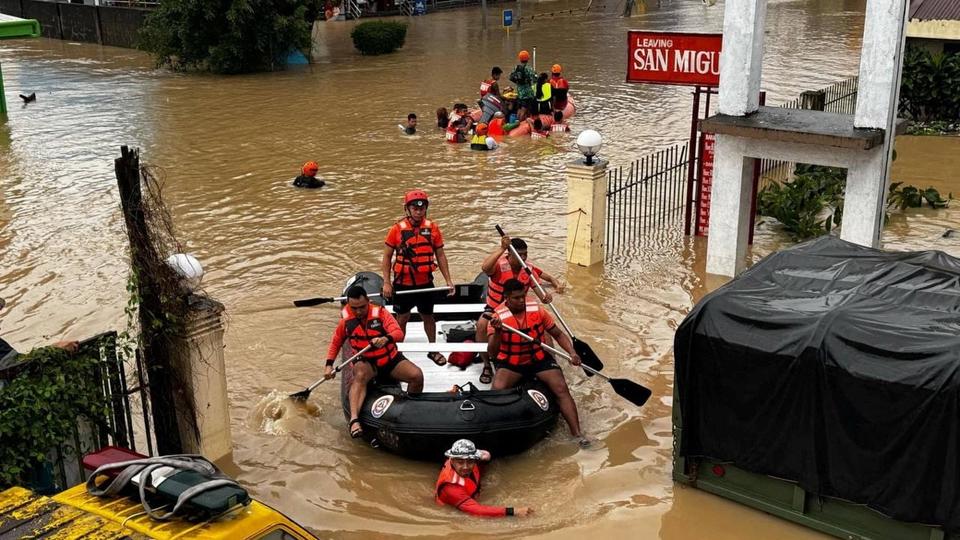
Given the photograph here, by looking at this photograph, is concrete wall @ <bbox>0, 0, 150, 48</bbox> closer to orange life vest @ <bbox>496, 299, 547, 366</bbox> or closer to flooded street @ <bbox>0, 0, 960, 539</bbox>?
flooded street @ <bbox>0, 0, 960, 539</bbox>

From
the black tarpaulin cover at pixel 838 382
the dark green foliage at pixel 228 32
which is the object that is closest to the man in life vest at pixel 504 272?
the black tarpaulin cover at pixel 838 382

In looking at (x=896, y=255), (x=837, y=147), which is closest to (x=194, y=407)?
(x=896, y=255)

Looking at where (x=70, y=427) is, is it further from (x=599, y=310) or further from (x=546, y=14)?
(x=546, y=14)

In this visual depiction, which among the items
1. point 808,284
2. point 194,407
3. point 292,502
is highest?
point 808,284

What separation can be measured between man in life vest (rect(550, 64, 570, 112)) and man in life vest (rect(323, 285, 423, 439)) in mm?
14806

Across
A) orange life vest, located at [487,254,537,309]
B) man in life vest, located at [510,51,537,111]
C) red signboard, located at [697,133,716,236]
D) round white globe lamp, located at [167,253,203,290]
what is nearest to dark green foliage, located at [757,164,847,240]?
red signboard, located at [697,133,716,236]

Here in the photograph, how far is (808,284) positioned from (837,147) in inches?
166

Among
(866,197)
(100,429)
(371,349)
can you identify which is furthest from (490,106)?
(100,429)

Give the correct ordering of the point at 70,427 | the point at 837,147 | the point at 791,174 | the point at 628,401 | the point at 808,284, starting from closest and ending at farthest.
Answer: the point at 70,427
the point at 808,284
the point at 628,401
the point at 837,147
the point at 791,174

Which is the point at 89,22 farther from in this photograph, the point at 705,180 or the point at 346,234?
the point at 705,180

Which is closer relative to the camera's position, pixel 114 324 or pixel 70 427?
pixel 70 427

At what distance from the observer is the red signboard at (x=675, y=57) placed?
13.8 metres

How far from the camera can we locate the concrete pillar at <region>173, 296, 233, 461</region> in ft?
27.7

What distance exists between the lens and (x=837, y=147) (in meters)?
12.1
